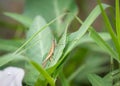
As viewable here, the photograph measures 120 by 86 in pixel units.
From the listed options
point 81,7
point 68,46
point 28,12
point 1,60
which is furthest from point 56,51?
point 81,7

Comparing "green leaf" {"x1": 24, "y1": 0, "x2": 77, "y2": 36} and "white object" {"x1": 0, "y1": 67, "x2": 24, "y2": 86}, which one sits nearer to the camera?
"white object" {"x1": 0, "y1": 67, "x2": 24, "y2": 86}

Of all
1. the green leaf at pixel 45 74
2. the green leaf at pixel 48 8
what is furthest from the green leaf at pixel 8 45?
the green leaf at pixel 45 74

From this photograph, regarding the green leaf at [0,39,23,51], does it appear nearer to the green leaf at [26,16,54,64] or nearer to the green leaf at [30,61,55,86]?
the green leaf at [26,16,54,64]

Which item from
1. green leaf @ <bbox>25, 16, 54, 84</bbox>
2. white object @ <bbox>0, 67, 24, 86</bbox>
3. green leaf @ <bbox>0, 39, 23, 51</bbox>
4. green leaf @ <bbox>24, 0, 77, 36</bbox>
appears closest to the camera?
white object @ <bbox>0, 67, 24, 86</bbox>

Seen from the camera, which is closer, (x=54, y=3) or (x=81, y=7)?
(x=54, y=3)

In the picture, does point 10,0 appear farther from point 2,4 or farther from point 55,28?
point 55,28

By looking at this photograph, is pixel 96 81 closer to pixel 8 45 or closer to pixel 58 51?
pixel 58 51

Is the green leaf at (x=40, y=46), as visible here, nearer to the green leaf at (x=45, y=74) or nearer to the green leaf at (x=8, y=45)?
the green leaf at (x=45, y=74)

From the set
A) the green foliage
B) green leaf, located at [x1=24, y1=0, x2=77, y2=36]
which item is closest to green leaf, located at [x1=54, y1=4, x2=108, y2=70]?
the green foliage

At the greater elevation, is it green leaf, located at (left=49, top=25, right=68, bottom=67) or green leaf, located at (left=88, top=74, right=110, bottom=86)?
green leaf, located at (left=49, top=25, right=68, bottom=67)

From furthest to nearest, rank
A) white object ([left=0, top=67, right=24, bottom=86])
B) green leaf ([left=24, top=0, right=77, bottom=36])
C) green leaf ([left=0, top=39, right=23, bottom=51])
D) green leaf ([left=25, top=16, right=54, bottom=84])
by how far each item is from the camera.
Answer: green leaf ([left=24, top=0, right=77, bottom=36]) < green leaf ([left=0, top=39, right=23, bottom=51]) < green leaf ([left=25, top=16, right=54, bottom=84]) < white object ([left=0, top=67, right=24, bottom=86])

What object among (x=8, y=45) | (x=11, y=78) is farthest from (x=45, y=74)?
(x=8, y=45)
